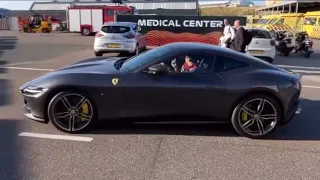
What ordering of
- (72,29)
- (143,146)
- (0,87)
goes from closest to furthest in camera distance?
(143,146), (0,87), (72,29)

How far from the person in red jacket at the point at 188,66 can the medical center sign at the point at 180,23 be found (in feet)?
43.2

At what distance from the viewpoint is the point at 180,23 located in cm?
1764

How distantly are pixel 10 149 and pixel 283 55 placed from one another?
1403 centimetres

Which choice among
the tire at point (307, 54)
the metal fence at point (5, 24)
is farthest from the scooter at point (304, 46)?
the metal fence at point (5, 24)

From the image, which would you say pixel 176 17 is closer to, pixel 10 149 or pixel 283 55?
pixel 283 55

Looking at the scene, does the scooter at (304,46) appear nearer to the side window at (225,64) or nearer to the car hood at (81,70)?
the side window at (225,64)

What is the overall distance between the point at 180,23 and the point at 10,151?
577 inches

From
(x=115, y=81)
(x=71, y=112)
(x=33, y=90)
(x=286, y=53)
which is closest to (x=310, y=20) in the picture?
(x=286, y=53)

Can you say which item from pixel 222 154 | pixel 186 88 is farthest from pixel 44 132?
pixel 222 154

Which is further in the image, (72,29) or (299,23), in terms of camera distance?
(72,29)

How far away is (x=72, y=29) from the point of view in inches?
1227

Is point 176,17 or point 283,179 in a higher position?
point 176,17

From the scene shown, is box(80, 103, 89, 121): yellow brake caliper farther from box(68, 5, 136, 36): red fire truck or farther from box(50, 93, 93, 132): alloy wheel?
box(68, 5, 136, 36): red fire truck

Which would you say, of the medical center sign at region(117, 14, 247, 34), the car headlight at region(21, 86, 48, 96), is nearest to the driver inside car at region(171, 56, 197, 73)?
the car headlight at region(21, 86, 48, 96)
